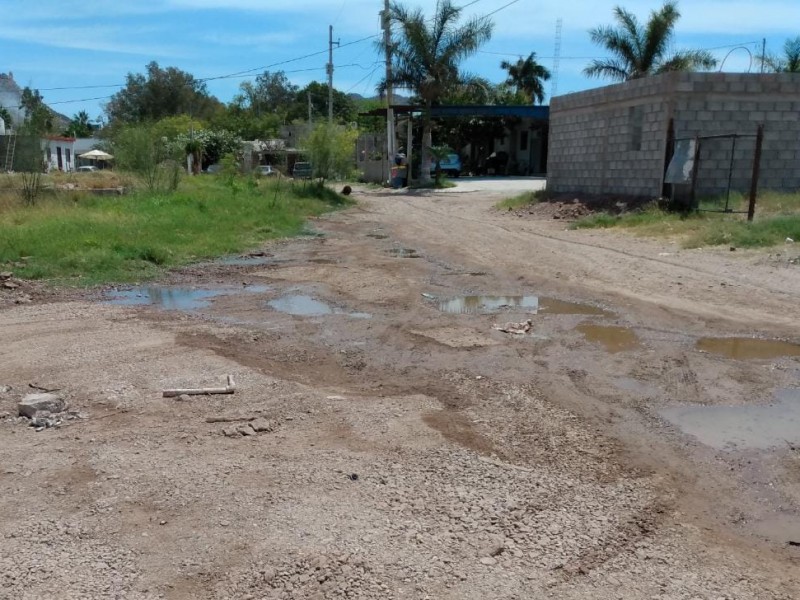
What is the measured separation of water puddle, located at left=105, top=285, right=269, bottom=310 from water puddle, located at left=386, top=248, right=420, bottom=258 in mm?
4268

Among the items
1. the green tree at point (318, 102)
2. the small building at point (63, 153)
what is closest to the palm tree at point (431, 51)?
the small building at point (63, 153)

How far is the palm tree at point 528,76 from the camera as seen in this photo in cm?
6450

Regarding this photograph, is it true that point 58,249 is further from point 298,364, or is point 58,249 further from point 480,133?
point 480,133

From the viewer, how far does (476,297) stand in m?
10.6

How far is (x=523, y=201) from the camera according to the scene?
26.8 meters

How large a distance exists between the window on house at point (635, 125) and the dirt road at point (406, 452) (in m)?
12.6

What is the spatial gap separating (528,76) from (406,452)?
64.6 m

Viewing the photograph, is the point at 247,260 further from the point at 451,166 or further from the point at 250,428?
the point at 451,166

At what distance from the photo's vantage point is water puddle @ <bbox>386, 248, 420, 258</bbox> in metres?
15.2

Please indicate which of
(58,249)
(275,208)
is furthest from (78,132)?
(58,249)

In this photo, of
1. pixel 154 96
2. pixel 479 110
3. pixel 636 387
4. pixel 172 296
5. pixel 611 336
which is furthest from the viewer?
pixel 154 96

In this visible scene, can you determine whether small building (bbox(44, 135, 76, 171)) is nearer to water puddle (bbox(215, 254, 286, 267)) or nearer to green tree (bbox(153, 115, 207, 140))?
green tree (bbox(153, 115, 207, 140))

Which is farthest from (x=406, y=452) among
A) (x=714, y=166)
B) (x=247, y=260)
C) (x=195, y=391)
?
(x=714, y=166)

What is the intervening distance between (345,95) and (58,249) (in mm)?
85260
